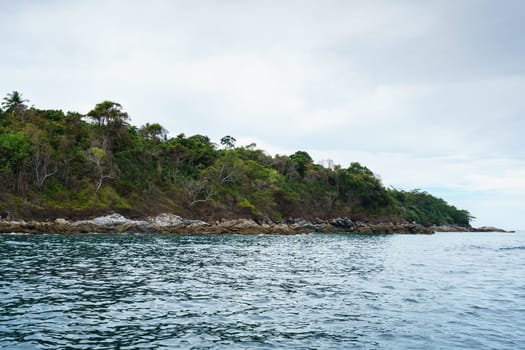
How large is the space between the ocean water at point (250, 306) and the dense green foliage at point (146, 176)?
171 feet

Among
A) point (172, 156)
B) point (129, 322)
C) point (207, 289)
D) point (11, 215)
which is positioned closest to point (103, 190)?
point (11, 215)

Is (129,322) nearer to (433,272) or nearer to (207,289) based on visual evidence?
(207,289)

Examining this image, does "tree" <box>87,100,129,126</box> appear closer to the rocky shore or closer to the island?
the island

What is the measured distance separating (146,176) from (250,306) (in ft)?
281

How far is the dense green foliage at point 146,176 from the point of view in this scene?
248 feet

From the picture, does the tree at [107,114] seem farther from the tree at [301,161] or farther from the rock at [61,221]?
the tree at [301,161]

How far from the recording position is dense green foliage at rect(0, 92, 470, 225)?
75.7 metres

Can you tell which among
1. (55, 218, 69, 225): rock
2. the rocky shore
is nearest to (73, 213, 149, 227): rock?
the rocky shore

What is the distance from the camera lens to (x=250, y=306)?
1758cm

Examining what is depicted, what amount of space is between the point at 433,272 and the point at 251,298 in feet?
58.5

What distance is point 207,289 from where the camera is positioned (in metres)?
21.2

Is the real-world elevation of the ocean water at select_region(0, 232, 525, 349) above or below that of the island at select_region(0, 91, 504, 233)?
below

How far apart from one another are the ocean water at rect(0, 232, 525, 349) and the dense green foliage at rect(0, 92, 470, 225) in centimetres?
5204

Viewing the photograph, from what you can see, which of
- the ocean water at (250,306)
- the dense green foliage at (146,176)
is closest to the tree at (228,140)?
the dense green foliage at (146,176)
